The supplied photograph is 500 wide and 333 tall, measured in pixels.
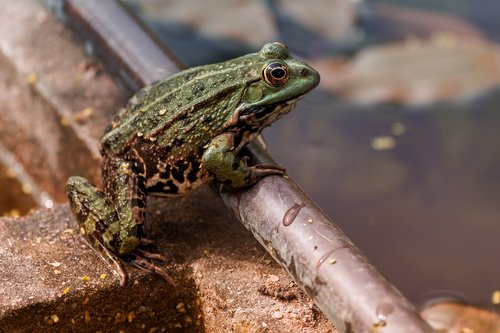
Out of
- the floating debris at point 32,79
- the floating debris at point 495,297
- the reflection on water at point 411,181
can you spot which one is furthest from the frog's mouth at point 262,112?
the floating debris at point 495,297

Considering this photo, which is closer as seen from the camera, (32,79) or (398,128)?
(32,79)

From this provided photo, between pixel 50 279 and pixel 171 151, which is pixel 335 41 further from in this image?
pixel 50 279

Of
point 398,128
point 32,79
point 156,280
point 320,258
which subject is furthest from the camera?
point 398,128

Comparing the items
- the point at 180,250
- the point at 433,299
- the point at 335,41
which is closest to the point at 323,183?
the point at 433,299

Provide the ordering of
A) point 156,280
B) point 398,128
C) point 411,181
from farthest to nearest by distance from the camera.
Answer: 1. point 398,128
2. point 411,181
3. point 156,280

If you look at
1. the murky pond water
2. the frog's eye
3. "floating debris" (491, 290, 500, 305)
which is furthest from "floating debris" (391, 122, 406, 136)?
the frog's eye

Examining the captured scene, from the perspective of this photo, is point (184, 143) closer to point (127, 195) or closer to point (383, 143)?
point (127, 195)

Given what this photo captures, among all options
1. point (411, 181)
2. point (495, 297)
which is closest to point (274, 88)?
point (495, 297)

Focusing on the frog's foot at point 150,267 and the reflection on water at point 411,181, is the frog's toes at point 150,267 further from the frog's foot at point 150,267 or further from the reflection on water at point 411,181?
the reflection on water at point 411,181
